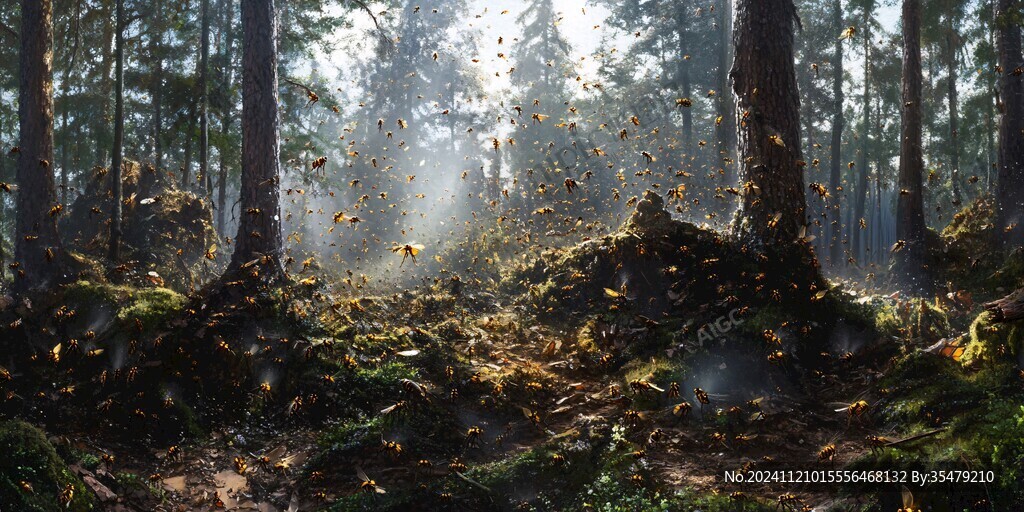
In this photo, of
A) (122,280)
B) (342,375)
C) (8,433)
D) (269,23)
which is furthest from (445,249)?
(8,433)

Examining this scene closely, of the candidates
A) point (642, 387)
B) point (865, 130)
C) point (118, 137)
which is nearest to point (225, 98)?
point (118, 137)

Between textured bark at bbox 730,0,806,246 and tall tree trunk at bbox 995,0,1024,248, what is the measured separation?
736 cm

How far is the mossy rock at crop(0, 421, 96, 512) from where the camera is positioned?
388 cm

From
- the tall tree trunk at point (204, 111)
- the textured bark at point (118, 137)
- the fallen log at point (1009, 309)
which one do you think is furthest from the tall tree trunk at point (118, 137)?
the fallen log at point (1009, 309)

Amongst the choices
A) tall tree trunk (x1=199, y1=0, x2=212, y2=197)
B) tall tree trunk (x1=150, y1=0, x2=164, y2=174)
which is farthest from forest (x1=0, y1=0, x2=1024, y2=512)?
tall tree trunk (x1=150, y1=0, x2=164, y2=174)

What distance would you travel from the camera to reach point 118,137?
12391 millimetres

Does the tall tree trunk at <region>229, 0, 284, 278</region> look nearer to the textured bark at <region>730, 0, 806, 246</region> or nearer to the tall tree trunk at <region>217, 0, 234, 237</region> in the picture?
the textured bark at <region>730, 0, 806, 246</region>

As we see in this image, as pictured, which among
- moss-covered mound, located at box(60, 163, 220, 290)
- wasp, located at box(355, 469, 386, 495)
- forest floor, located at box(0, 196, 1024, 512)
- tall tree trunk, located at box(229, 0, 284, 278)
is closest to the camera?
forest floor, located at box(0, 196, 1024, 512)

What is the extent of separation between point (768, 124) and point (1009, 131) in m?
8.57

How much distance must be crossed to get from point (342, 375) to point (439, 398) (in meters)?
1.27

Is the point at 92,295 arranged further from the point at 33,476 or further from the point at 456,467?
the point at 456,467

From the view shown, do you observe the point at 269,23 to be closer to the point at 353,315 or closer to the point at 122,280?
the point at 353,315

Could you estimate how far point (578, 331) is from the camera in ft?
28.7

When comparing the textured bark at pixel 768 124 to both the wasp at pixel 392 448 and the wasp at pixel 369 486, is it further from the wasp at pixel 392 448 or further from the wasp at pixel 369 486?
the wasp at pixel 369 486
